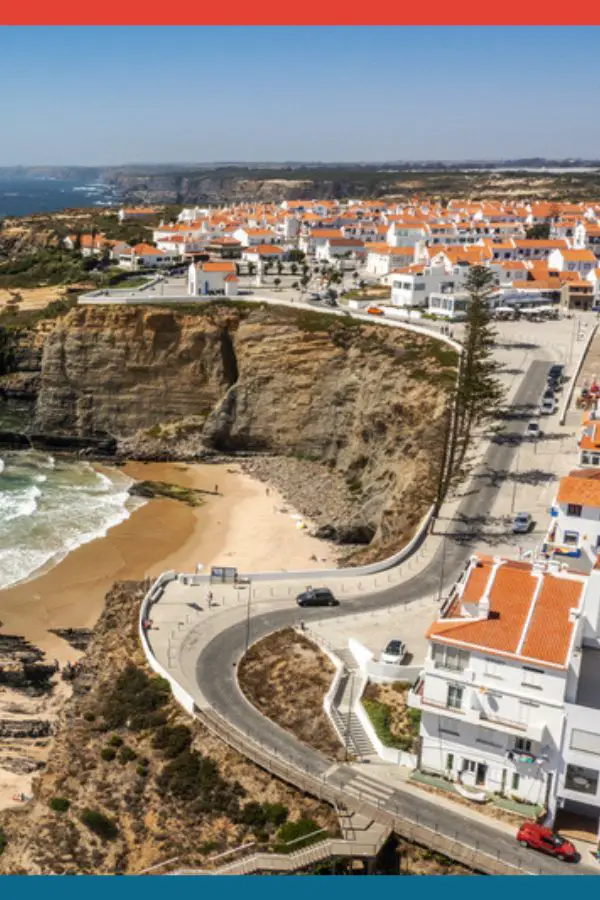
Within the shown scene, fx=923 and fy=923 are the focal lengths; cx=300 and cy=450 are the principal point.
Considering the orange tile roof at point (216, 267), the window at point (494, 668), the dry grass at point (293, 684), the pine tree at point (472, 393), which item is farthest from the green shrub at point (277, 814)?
the orange tile roof at point (216, 267)

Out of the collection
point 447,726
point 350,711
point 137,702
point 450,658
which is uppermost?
point 450,658

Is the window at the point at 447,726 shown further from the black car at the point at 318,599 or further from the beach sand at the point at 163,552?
the beach sand at the point at 163,552

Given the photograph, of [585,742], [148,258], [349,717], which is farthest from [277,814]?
[148,258]

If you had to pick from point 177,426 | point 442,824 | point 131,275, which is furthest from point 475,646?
point 131,275

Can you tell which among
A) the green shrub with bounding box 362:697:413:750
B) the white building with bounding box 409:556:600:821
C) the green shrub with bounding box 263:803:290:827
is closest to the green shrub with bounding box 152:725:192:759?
the green shrub with bounding box 263:803:290:827

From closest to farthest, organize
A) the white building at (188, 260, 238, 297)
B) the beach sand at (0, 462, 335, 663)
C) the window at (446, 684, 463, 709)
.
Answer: the window at (446, 684, 463, 709) < the beach sand at (0, 462, 335, 663) < the white building at (188, 260, 238, 297)

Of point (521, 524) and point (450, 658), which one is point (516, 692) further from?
point (521, 524)

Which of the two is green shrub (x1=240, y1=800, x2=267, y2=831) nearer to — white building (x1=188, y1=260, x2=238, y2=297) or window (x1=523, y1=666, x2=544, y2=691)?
window (x1=523, y1=666, x2=544, y2=691)
